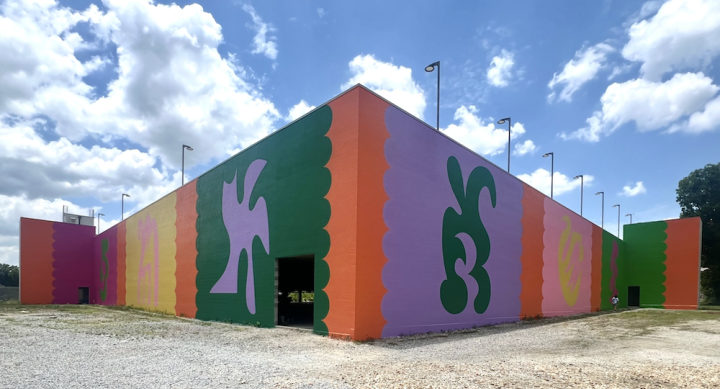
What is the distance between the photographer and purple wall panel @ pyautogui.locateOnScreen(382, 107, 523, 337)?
14305 millimetres

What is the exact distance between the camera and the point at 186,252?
23344 mm

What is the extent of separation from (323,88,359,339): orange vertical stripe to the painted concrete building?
0.05 meters

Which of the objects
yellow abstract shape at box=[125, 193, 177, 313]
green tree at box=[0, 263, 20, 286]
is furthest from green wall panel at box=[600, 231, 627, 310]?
green tree at box=[0, 263, 20, 286]

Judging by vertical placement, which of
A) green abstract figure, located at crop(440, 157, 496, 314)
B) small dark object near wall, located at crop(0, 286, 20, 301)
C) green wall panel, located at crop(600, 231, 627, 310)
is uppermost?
green abstract figure, located at crop(440, 157, 496, 314)

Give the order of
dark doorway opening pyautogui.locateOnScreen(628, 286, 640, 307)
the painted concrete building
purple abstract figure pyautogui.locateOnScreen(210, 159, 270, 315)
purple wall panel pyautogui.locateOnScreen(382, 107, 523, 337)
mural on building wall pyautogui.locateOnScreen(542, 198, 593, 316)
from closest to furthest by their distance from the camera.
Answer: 1. the painted concrete building
2. purple wall panel pyautogui.locateOnScreen(382, 107, 523, 337)
3. purple abstract figure pyautogui.locateOnScreen(210, 159, 270, 315)
4. mural on building wall pyautogui.locateOnScreen(542, 198, 593, 316)
5. dark doorway opening pyautogui.locateOnScreen(628, 286, 640, 307)

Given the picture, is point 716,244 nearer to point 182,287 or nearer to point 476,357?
point 476,357

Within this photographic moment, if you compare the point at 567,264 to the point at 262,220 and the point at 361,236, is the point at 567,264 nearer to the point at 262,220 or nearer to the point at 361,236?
the point at 361,236

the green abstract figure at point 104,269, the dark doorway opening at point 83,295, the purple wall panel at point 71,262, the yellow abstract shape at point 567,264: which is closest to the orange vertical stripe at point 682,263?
the yellow abstract shape at point 567,264

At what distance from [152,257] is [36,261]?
18799 millimetres

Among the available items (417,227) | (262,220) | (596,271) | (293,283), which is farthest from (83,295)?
(596,271)

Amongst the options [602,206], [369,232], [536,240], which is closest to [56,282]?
[369,232]

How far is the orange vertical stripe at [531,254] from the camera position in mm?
22688

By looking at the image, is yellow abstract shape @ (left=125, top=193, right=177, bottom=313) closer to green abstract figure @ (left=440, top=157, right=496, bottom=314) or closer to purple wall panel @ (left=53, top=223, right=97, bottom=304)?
purple wall panel @ (left=53, top=223, right=97, bottom=304)

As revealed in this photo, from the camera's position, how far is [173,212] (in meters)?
25.9
